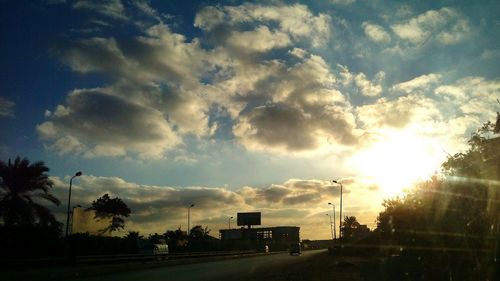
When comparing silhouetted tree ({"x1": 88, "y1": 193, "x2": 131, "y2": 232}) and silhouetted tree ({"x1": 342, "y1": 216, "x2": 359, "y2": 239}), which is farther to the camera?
silhouetted tree ({"x1": 342, "y1": 216, "x2": 359, "y2": 239})

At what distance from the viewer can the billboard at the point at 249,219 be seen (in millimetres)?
155500

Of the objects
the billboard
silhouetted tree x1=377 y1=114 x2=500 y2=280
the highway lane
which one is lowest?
the highway lane

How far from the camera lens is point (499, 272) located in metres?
21.9

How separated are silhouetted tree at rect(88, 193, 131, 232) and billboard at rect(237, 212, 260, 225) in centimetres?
7999

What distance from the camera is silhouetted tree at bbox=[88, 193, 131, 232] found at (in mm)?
77375

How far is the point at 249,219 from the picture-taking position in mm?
156250

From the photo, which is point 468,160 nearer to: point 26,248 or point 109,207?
point 26,248

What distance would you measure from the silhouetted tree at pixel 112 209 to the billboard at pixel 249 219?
7999cm

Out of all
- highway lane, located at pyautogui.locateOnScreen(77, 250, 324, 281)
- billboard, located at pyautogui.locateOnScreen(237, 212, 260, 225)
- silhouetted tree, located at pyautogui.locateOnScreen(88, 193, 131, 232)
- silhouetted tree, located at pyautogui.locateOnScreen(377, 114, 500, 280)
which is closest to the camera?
silhouetted tree, located at pyautogui.locateOnScreen(377, 114, 500, 280)

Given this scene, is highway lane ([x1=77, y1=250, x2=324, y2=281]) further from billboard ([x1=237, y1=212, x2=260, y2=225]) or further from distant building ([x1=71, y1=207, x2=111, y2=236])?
billboard ([x1=237, y1=212, x2=260, y2=225])

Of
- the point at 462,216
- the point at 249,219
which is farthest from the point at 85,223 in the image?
the point at 249,219

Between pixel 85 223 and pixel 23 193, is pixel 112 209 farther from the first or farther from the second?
pixel 23 193

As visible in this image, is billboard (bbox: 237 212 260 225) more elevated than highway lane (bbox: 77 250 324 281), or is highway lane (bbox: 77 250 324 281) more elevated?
billboard (bbox: 237 212 260 225)

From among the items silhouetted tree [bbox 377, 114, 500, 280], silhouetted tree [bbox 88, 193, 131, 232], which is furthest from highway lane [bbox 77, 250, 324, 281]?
silhouetted tree [bbox 88, 193, 131, 232]
